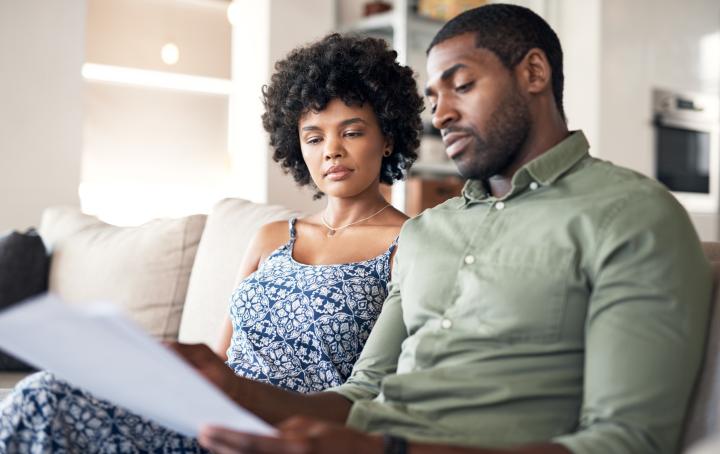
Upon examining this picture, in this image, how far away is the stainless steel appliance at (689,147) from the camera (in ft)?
17.8

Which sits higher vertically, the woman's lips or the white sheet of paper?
the woman's lips

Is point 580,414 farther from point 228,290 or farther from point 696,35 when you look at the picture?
point 696,35

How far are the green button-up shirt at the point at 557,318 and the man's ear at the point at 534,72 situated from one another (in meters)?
0.09

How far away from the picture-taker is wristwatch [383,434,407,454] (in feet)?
2.89

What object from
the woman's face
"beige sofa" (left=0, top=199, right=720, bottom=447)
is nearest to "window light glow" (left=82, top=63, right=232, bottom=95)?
"beige sofa" (left=0, top=199, right=720, bottom=447)

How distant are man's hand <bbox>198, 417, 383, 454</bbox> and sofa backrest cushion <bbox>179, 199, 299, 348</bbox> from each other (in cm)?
141

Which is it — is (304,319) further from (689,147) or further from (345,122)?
(689,147)

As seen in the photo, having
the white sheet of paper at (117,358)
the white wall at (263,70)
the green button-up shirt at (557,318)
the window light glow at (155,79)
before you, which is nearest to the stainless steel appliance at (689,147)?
the white wall at (263,70)

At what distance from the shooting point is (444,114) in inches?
48.0

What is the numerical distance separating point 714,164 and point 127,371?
18.1 feet

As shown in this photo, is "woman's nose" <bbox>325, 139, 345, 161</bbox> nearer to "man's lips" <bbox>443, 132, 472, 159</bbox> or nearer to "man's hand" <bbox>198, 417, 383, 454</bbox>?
"man's lips" <bbox>443, 132, 472, 159</bbox>

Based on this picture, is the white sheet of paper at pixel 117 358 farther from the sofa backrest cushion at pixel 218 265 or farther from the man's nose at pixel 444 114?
the sofa backrest cushion at pixel 218 265

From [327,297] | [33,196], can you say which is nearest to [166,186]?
[33,196]

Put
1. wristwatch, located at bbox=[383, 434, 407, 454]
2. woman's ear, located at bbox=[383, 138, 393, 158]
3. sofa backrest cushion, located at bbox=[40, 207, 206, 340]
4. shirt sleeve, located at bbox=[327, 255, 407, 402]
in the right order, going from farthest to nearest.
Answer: sofa backrest cushion, located at bbox=[40, 207, 206, 340] → woman's ear, located at bbox=[383, 138, 393, 158] → shirt sleeve, located at bbox=[327, 255, 407, 402] → wristwatch, located at bbox=[383, 434, 407, 454]
